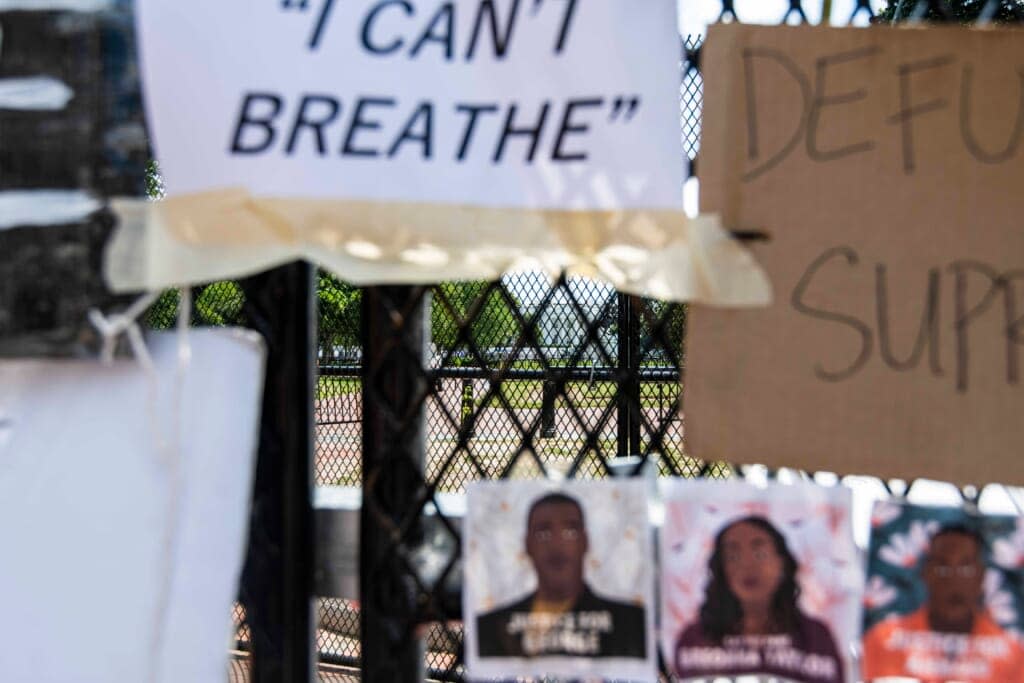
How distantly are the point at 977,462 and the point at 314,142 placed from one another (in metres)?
0.82

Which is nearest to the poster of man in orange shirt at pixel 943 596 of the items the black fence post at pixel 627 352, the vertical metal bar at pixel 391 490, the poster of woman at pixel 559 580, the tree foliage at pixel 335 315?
the poster of woman at pixel 559 580

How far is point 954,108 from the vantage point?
974 mm

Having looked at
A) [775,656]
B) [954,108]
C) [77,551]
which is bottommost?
[775,656]

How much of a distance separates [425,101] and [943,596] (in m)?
0.82

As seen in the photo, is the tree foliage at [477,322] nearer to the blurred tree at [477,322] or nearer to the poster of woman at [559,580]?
the blurred tree at [477,322]

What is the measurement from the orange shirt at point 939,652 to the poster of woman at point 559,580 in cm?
26

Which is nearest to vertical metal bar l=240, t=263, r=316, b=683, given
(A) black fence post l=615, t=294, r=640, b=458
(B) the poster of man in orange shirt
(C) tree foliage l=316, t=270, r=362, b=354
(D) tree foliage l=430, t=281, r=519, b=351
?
(B) the poster of man in orange shirt


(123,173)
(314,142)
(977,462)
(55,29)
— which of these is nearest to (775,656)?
(977,462)

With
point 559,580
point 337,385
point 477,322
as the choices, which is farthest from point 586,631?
point 337,385

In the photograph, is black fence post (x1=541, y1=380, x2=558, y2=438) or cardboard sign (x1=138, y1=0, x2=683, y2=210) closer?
cardboard sign (x1=138, y1=0, x2=683, y2=210)

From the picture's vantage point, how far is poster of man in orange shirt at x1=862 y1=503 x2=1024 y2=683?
999mm

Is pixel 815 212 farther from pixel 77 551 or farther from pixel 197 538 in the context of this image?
pixel 77 551

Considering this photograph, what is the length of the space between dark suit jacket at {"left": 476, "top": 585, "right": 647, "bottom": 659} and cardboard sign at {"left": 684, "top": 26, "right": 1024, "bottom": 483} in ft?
0.72

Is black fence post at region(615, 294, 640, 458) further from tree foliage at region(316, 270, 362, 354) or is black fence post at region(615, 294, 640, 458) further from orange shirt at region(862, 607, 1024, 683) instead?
→ orange shirt at region(862, 607, 1024, 683)
